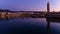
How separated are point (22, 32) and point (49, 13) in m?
0.74

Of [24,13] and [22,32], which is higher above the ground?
[24,13]

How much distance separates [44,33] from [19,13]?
2.14 feet

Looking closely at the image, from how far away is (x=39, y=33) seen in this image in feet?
7.14

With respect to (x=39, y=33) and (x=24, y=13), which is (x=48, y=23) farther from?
(x=24, y=13)

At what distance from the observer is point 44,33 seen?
216 centimetres

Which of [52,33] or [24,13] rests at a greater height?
[24,13]

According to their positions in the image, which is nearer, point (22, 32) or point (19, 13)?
point (19, 13)

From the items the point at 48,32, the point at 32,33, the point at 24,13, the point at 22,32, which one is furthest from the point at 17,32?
the point at 48,32

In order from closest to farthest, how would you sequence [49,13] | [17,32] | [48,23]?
[49,13], [17,32], [48,23]

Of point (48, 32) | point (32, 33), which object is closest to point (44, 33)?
point (48, 32)

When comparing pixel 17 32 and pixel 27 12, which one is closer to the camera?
pixel 27 12

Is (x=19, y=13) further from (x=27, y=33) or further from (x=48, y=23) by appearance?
(x=48, y=23)

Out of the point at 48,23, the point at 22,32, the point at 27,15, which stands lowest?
the point at 22,32

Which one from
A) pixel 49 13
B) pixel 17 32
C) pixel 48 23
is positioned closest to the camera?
pixel 49 13
